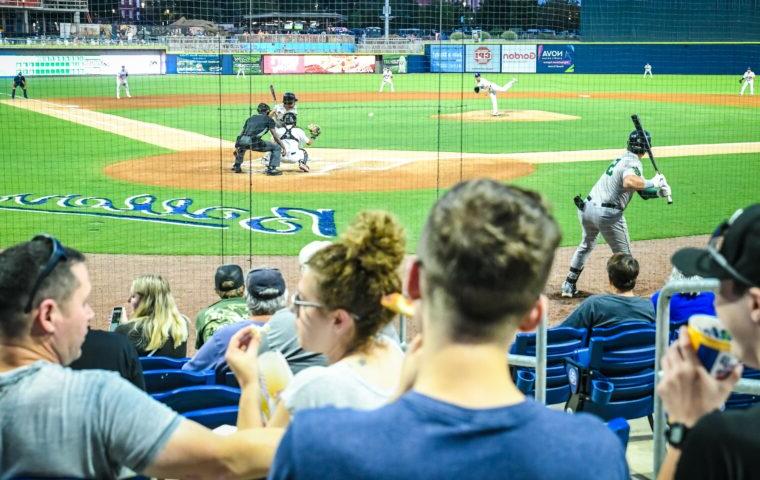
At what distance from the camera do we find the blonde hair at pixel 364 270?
9.82 ft

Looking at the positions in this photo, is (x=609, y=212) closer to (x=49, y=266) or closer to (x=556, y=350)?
(x=556, y=350)

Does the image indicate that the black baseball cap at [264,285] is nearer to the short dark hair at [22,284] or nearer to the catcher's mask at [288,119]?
the short dark hair at [22,284]

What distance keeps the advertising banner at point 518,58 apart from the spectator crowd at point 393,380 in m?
45.8

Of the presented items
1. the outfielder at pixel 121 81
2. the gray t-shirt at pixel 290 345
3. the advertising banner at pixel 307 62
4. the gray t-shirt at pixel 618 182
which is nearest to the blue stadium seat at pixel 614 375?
the gray t-shirt at pixel 290 345

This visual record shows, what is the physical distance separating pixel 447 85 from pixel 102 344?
41.2m

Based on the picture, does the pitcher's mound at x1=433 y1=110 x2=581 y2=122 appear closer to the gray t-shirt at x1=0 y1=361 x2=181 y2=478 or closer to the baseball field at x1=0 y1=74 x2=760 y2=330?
the baseball field at x1=0 y1=74 x2=760 y2=330

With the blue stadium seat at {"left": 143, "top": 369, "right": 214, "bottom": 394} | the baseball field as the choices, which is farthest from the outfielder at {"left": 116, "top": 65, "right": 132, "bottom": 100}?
the blue stadium seat at {"left": 143, "top": 369, "right": 214, "bottom": 394}

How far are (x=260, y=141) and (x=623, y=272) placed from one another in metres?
11.5

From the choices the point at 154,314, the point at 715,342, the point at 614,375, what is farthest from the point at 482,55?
the point at 715,342

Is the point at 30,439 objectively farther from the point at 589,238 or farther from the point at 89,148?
the point at 89,148

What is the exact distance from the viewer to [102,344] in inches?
163

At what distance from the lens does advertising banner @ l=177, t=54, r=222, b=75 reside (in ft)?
154

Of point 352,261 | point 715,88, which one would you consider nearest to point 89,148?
point 352,261

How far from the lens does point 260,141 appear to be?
1753 cm
